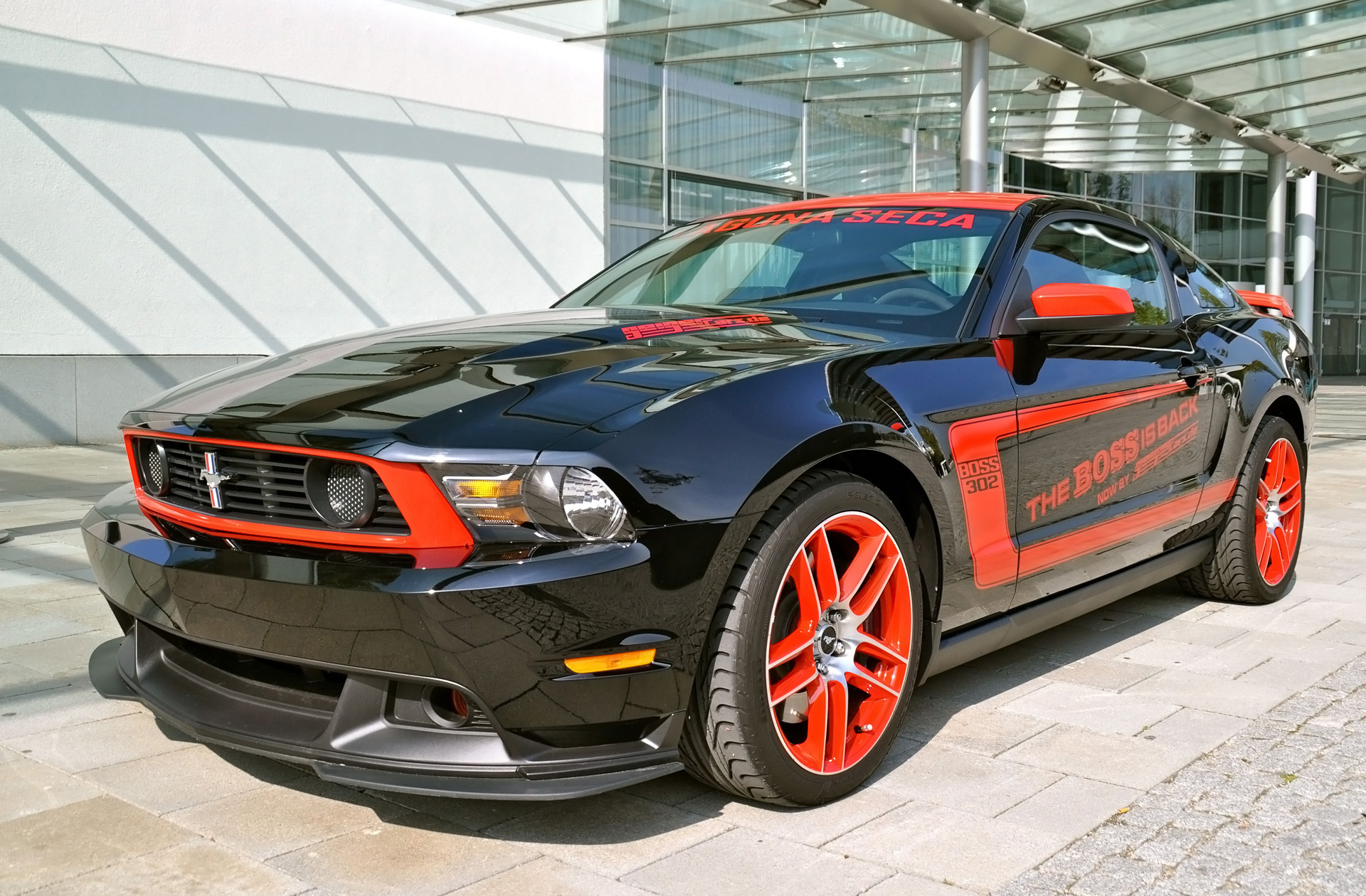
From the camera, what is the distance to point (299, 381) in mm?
2826

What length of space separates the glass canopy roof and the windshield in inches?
276

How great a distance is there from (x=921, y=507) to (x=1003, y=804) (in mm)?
697

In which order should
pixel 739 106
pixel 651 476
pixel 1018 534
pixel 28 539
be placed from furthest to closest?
pixel 739 106, pixel 28 539, pixel 1018 534, pixel 651 476

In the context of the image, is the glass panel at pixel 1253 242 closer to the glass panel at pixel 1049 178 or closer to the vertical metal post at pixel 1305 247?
the vertical metal post at pixel 1305 247

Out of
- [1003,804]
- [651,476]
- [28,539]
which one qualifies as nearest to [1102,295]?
[1003,804]

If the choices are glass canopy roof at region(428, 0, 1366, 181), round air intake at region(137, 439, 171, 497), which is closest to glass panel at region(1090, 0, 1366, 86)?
glass canopy roof at region(428, 0, 1366, 181)

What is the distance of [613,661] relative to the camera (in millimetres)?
2373

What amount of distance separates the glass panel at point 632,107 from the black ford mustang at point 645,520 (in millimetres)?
12264

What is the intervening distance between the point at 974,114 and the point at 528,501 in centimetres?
1072

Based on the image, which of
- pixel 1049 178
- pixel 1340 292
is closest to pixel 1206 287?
pixel 1049 178

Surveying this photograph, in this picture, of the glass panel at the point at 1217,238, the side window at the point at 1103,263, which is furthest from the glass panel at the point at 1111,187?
the side window at the point at 1103,263

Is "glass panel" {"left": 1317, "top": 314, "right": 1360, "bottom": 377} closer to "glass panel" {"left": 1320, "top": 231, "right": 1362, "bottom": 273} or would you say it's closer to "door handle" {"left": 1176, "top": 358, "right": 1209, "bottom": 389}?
"glass panel" {"left": 1320, "top": 231, "right": 1362, "bottom": 273}

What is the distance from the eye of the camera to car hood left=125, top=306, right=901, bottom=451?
7.97 ft

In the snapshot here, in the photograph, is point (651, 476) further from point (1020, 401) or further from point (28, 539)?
point (28, 539)
